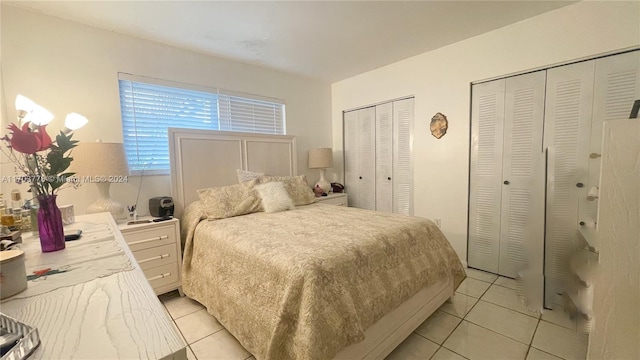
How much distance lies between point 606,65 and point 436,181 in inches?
63.0

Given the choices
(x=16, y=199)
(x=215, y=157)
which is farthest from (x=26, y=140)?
(x=215, y=157)

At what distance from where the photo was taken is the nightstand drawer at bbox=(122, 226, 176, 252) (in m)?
1.98

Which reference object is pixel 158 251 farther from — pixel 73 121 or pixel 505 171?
pixel 505 171

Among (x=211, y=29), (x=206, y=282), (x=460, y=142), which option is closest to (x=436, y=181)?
(x=460, y=142)

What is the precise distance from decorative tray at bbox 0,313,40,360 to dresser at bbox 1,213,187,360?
2 cm

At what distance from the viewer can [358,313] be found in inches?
50.5

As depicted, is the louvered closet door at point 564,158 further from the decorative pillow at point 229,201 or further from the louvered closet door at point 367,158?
the decorative pillow at point 229,201

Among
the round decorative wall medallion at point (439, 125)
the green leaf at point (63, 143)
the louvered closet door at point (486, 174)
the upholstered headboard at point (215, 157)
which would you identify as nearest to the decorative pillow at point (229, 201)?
the upholstered headboard at point (215, 157)

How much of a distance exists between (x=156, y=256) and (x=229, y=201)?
0.73 meters

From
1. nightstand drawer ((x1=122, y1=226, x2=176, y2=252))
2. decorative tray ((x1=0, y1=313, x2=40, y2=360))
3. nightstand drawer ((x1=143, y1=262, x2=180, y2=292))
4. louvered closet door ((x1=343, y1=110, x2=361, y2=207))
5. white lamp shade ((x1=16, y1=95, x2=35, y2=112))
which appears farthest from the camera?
louvered closet door ((x1=343, y1=110, x2=361, y2=207))

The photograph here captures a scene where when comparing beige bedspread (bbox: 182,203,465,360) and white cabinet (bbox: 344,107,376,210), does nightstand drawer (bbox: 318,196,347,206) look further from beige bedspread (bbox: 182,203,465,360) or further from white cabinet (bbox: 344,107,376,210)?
beige bedspread (bbox: 182,203,465,360)

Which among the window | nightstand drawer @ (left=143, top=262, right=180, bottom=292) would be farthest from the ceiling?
nightstand drawer @ (left=143, top=262, right=180, bottom=292)

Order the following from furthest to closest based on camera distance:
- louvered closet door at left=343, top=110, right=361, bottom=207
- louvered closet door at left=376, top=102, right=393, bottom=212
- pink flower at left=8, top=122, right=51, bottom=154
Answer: louvered closet door at left=343, top=110, right=361, bottom=207 → louvered closet door at left=376, top=102, right=393, bottom=212 → pink flower at left=8, top=122, right=51, bottom=154

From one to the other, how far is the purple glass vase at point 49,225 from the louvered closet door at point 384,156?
3.14m
